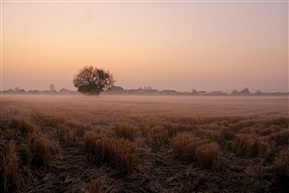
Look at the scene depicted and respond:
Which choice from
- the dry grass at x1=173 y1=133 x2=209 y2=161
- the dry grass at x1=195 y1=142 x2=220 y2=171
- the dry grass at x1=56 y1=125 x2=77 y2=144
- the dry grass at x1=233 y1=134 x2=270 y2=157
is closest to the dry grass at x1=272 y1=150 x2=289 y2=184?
the dry grass at x1=195 y1=142 x2=220 y2=171

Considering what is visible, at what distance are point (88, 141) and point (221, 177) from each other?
365 cm

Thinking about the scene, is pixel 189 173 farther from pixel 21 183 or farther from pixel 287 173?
pixel 21 183

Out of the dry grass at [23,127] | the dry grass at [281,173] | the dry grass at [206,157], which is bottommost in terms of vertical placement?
the dry grass at [281,173]

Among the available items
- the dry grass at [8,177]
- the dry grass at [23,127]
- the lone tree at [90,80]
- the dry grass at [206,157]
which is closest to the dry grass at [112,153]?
the dry grass at [206,157]

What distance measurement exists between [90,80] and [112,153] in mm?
63942

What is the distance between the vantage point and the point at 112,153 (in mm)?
5586

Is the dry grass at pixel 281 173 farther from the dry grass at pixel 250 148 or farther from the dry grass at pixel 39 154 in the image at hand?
the dry grass at pixel 39 154

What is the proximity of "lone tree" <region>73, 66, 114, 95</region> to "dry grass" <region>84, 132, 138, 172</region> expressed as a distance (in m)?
62.6

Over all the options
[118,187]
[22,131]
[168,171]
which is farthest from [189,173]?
[22,131]

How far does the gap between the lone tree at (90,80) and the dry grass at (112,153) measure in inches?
2465

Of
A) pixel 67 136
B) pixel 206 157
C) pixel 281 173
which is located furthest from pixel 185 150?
pixel 67 136

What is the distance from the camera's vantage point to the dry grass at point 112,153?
203 inches

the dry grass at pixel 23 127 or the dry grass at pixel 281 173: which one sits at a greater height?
the dry grass at pixel 23 127

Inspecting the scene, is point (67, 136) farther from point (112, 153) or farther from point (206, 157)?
point (206, 157)
